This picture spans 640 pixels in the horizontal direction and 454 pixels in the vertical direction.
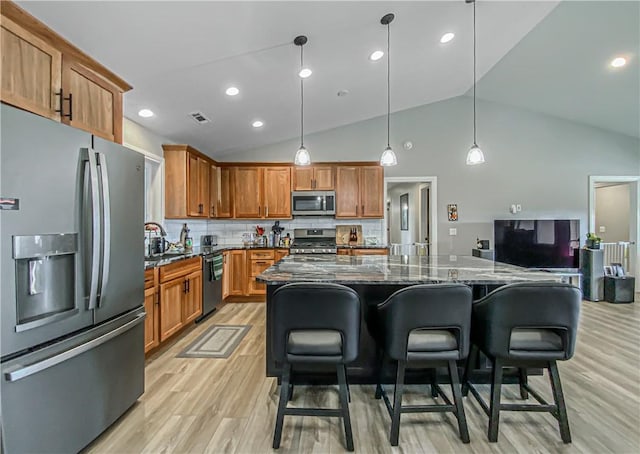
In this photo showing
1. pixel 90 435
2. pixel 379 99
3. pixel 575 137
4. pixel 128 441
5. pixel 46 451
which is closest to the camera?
pixel 46 451

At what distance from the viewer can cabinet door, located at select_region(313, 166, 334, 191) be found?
538 centimetres

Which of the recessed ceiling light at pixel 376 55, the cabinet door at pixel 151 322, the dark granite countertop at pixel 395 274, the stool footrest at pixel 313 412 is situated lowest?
the stool footrest at pixel 313 412

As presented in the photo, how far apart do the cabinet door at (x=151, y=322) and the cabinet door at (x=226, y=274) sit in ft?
6.07

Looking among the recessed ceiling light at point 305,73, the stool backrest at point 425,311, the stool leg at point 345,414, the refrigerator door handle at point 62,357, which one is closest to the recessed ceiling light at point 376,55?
the recessed ceiling light at point 305,73

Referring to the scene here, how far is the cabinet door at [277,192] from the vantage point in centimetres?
539

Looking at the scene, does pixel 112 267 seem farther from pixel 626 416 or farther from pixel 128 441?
pixel 626 416

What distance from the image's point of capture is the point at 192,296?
3.72 m

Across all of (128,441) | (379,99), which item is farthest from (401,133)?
(128,441)

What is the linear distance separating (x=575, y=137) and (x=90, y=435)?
24.5 feet

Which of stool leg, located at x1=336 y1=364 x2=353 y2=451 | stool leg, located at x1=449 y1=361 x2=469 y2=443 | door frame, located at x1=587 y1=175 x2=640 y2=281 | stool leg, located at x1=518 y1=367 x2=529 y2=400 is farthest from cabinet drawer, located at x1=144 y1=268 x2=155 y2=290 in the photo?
door frame, located at x1=587 y1=175 x2=640 y2=281

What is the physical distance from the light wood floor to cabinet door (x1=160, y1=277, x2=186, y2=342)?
0.31 metres

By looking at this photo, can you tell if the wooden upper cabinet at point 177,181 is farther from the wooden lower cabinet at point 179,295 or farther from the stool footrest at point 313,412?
the stool footrest at point 313,412

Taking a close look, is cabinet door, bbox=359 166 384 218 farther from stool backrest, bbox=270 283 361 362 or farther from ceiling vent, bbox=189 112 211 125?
stool backrest, bbox=270 283 361 362

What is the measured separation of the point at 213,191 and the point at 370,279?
396 cm
